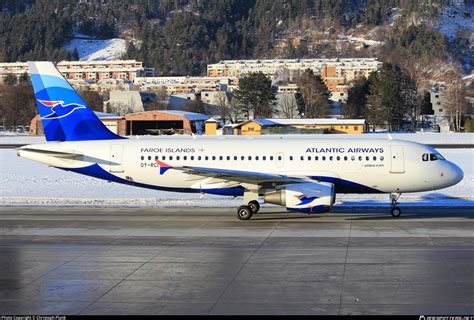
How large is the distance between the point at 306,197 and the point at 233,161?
4095 mm

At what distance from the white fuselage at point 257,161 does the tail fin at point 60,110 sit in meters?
0.53

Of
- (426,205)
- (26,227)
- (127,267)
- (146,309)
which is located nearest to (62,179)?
(26,227)

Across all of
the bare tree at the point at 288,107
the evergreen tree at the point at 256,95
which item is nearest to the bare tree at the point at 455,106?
the bare tree at the point at 288,107

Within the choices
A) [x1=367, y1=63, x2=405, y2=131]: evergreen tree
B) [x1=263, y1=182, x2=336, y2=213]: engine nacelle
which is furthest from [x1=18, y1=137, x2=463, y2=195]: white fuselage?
[x1=367, y1=63, x2=405, y2=131]: evergreen tree

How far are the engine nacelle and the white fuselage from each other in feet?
5.84

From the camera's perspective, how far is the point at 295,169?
3203cm

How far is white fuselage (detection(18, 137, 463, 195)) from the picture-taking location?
104 feet

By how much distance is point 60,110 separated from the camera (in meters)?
33.5

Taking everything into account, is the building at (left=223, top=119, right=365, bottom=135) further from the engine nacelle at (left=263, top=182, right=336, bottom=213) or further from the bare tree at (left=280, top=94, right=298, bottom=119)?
the engine nacelle at (left=263, top=182, right=336, bottom=213)

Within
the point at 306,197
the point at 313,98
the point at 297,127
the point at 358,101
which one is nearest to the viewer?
the point at 306,197

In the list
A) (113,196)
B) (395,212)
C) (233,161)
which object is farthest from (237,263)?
(113,196)

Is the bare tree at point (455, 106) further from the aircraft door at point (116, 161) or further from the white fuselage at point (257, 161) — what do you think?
the aircraft door at point (116, 161)

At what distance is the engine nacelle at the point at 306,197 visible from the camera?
29578 millimetres

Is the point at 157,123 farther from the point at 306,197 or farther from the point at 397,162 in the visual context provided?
the point at 306,197
